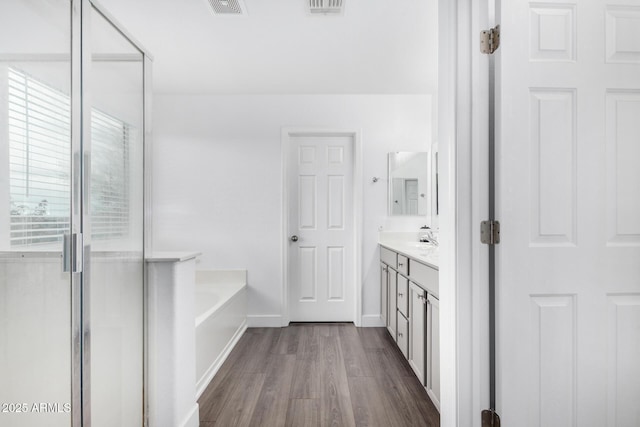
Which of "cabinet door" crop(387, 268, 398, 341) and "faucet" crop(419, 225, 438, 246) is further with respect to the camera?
"faucet" crop(419, 225, 438, 246)

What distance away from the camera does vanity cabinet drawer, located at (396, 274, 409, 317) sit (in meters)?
2.51

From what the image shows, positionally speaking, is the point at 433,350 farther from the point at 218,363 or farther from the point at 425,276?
the point at 218,363

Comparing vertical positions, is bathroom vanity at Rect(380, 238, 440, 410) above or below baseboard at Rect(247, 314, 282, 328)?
above

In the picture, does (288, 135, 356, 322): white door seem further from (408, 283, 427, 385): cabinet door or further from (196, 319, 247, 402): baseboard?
(408, 283, 427, 385): cabinet door

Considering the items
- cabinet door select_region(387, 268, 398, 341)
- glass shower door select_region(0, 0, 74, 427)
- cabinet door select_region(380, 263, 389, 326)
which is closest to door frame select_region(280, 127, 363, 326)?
cabinet door select_region(380, 263, 389, 326)

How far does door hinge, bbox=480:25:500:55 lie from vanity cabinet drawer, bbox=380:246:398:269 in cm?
177

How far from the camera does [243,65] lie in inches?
114

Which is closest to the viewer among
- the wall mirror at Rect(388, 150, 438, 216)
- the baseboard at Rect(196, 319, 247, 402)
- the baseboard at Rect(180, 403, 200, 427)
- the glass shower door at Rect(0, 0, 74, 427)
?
the glass shower door at Rect(0, 0, 74, 427)

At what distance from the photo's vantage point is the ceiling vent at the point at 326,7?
2002mm

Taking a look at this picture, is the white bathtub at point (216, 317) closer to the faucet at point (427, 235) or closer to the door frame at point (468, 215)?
Result: the door frame at point (468, 215)

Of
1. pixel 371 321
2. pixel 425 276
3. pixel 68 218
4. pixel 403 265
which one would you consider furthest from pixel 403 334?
pixel 68 218

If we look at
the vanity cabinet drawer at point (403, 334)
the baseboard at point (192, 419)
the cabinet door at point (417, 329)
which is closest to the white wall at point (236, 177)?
the vanity cabinet drawer at point (403, 334)

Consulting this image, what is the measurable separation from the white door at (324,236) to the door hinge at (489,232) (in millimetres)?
2384

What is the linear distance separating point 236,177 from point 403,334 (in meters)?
2.17
